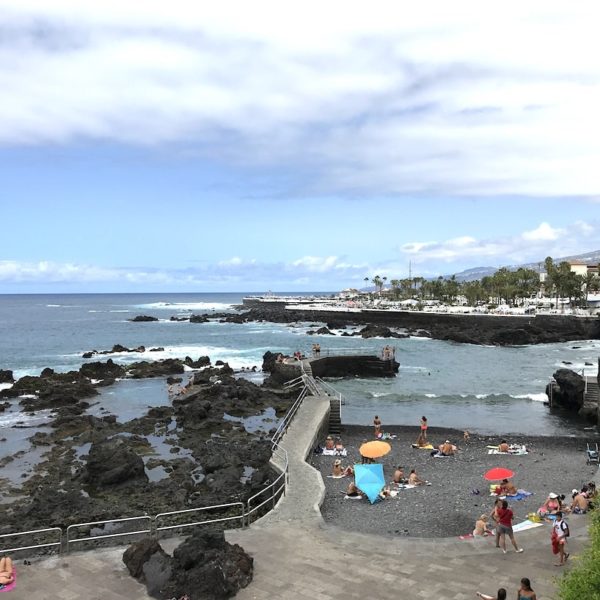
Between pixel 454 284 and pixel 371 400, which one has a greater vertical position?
pixel 454 284

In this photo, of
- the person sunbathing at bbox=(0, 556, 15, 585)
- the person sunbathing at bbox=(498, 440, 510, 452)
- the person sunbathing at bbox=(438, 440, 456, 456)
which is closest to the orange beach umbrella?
the person sunbathing at bbox=(438, 440, 456, 456)

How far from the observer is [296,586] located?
34.2ft

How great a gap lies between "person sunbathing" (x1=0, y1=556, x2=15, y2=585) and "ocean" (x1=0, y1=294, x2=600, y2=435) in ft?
74.4

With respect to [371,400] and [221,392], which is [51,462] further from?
[371,400]

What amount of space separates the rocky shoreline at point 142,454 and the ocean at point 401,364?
2962mm

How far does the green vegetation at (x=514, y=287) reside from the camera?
336 feet

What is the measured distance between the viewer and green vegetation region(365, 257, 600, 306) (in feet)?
336

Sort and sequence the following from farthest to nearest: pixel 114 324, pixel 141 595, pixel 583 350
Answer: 1. pixel 114 324
2. pixel 583 350
3. pixel 141 595

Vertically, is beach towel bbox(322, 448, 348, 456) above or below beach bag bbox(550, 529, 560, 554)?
below

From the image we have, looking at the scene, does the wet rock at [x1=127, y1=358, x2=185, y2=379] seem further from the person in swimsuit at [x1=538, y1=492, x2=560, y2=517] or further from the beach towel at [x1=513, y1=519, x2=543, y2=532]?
the beach towel at [x1=513, y1=519, x2=543, y2=532]

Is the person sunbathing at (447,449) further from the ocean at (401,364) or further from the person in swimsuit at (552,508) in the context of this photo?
the person in swimsuit at (552,508)

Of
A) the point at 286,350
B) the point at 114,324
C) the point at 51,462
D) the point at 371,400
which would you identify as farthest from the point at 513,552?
the point at 114,324

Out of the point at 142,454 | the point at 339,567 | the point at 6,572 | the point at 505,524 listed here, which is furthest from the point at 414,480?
the point at 6,572

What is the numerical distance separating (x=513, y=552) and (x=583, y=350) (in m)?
58.6
